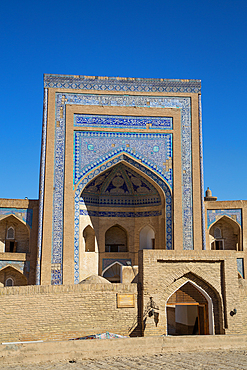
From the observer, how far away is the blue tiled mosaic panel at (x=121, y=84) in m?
13.1

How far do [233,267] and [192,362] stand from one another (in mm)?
3122

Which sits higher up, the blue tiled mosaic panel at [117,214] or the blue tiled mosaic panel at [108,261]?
the blue tiled mosaic panel at [117,214]

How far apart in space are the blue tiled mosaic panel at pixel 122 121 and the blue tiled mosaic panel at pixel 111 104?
1.24 ft

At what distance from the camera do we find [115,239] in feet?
48.2

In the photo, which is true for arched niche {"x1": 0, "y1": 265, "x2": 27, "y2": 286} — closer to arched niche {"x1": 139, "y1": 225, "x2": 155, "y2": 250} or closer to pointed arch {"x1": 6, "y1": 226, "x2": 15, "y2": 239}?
pointed arch {"x1": 6, "y1": 226, "x2": 15, "y2": 239}

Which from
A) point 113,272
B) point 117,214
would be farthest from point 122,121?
point 113,272

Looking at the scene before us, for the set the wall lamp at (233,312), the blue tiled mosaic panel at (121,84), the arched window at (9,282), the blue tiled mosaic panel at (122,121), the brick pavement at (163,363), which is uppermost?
the blue tiled mosaic panel at (121,84)

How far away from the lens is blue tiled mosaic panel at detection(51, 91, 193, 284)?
12383 millimetres

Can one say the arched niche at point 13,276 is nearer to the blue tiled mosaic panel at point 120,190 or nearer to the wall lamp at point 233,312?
the blue tiled mosaic panel at point 120,190

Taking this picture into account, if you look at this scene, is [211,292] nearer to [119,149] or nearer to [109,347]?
[109,347]

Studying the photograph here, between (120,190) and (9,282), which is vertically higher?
(120,190)

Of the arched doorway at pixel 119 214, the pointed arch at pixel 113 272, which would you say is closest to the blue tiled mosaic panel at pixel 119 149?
the arched doorway at pixel 119 214

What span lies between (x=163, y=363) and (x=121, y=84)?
28.9 ft

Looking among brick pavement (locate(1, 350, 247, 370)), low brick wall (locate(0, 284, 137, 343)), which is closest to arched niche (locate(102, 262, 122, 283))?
low brick wall (locate(0, 284, 137, 343))
